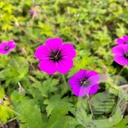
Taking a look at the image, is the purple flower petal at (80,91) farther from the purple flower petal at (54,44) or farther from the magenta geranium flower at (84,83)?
the purple flower petal at (54,44)

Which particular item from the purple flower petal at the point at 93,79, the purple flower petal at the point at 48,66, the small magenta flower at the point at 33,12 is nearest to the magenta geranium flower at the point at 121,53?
the purple flower petal at the point at 93,79

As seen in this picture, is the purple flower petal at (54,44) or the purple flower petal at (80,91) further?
the purple flower petal at (54,44)

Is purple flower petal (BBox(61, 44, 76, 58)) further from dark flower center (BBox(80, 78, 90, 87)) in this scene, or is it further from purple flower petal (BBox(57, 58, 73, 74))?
dark flower center (BBox(80, 78, 90, 87))

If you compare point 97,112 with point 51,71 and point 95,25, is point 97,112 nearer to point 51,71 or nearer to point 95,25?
point 51,71

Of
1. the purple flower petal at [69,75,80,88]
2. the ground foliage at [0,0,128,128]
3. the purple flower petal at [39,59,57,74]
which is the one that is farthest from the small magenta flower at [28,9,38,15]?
the purple flower petal at [69,75,80,88]

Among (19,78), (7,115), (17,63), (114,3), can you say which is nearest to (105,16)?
(114,3)
